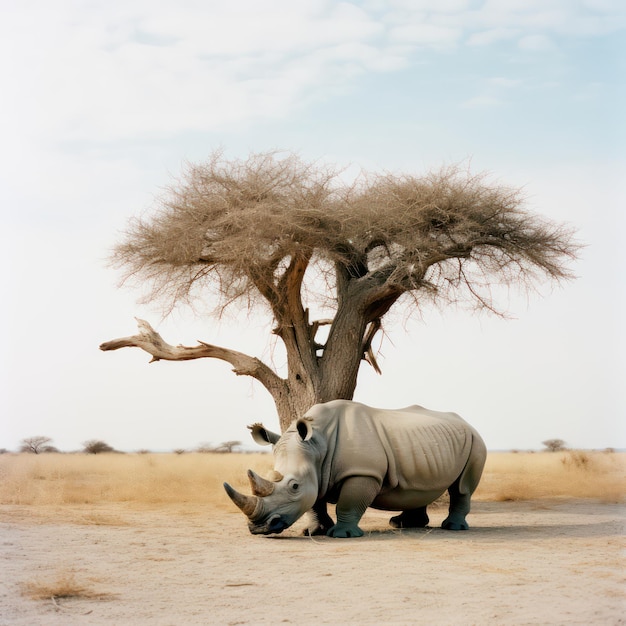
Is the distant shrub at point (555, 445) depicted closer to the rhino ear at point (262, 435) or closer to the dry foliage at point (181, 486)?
the dry foliage at point (181, 486)

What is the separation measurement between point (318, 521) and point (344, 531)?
2.00 ft

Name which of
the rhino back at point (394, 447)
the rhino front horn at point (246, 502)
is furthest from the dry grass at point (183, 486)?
the rhino back at point (394, 447)

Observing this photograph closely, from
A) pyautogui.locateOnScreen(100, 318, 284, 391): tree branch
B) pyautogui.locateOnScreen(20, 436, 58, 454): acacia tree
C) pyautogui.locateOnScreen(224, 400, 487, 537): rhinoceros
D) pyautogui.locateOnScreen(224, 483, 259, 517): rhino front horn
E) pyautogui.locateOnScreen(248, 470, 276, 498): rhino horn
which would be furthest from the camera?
pyautogui.locateOnScreen(20, 436, 58, 454): acacia tree

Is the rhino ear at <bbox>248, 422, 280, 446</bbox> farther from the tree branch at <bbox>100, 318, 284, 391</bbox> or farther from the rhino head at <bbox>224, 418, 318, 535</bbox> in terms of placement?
the tree branch at <bbox>100, 318, 284, 391</bbox>

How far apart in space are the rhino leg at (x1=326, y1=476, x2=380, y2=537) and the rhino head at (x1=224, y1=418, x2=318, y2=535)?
1.68 feet

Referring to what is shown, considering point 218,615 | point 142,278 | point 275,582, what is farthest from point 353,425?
point 142,278

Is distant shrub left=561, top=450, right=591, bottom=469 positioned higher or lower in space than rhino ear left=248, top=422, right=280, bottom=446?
lower

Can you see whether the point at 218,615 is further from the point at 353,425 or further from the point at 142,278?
the point at 142,278

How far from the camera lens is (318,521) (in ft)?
36.1

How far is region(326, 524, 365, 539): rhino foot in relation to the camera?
10.5 m

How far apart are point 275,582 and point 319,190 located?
933cm

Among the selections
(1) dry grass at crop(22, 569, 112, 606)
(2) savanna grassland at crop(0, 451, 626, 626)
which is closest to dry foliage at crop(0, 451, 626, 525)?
(2) savanna grassland at crop(0, 451, 626, 626)

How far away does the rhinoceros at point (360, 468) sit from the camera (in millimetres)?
9977

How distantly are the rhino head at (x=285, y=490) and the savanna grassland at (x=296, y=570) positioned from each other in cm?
28
